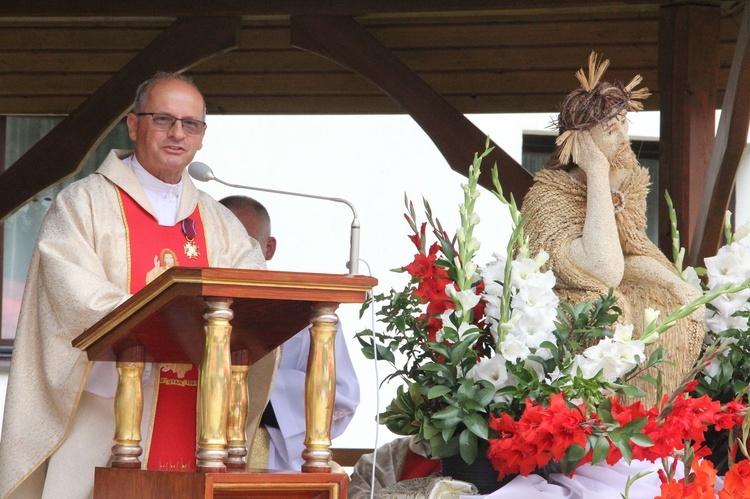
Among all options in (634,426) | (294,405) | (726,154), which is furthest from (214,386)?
(726,154)

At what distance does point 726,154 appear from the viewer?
489 cm

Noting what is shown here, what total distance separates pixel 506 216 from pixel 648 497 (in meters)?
6.27

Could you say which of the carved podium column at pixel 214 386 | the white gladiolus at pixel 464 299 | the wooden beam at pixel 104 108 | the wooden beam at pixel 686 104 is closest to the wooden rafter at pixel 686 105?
the wooden beam at pixel 686 104

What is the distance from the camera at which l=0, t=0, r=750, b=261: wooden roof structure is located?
5484mm

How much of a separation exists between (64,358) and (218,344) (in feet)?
2.73

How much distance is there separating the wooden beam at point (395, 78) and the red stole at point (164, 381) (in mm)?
2386

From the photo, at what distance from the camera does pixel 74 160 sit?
633 cm

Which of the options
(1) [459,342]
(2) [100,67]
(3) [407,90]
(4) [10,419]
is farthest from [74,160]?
(1) [459,342]

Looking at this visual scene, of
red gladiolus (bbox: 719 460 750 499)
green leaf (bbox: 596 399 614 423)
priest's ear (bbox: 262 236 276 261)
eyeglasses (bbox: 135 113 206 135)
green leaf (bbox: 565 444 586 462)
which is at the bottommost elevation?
red gladiolus (bbox: 719 460 750 499)

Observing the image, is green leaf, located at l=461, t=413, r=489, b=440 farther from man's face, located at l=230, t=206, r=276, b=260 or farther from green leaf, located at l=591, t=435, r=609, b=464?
man's face, located at l=230, t=206, r=276, b=260

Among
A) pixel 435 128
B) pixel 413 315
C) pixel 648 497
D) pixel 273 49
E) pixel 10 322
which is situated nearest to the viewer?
pixel 648 497

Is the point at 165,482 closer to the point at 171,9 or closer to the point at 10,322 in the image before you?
the point at 171,9

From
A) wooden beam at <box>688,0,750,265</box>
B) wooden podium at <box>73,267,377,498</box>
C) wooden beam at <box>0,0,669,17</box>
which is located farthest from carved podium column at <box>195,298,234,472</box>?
wooden beam at <box>0,0,669,17</box>

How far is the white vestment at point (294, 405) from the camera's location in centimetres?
455
